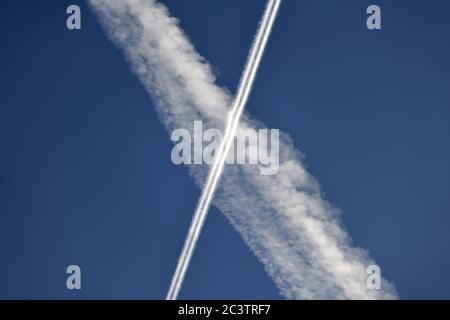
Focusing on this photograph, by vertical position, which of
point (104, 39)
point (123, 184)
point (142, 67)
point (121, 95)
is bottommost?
point (123, 184)

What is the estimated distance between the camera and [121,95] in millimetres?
2131

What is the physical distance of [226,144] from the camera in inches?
82.9

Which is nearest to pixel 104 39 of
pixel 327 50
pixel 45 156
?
pixel 45 156

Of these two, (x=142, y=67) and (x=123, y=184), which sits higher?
(x=142, y=67)

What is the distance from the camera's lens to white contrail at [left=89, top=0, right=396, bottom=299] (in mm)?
2088

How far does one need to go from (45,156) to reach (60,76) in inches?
19.4

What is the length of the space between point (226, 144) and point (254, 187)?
311 mm

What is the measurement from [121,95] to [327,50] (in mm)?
1256

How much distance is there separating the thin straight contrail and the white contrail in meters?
0.04

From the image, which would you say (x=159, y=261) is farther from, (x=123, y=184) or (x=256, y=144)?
(x=256, y=144)

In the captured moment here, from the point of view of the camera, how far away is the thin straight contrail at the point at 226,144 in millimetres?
2070
